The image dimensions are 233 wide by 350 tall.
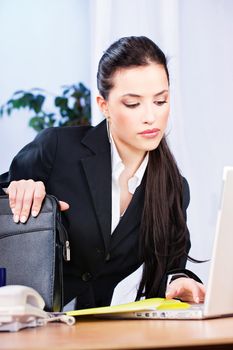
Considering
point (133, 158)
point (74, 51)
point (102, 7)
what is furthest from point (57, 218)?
point (74, 51)

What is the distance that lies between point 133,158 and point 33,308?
3.23ft

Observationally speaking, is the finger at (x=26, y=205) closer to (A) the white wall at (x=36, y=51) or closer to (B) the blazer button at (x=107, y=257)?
(B) the blazer button at (x=107, y=257)

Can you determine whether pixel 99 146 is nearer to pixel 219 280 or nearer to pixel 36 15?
pixel 219 280

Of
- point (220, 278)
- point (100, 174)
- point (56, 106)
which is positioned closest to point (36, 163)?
point (100, 174)

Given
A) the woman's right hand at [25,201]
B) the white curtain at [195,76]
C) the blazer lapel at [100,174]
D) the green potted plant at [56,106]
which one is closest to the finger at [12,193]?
the woman's right hand at [25,201]

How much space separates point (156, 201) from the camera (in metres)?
2.25

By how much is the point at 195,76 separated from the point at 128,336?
9.40 ft

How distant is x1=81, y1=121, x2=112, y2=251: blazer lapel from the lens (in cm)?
223

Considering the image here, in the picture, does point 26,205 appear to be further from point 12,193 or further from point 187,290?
point 187,290

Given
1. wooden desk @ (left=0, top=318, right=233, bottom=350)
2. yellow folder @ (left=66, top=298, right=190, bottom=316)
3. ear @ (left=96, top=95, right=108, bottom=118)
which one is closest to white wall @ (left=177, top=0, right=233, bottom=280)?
ear @ (left=96, top=95, right=108, bottom=118)

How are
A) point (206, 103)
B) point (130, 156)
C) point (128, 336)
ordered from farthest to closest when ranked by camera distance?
point (206, 103)
point (130, 156)
point (128, 336)

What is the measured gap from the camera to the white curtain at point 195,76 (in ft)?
12.6

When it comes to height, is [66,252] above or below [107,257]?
above

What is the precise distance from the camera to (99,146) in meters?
2.31
